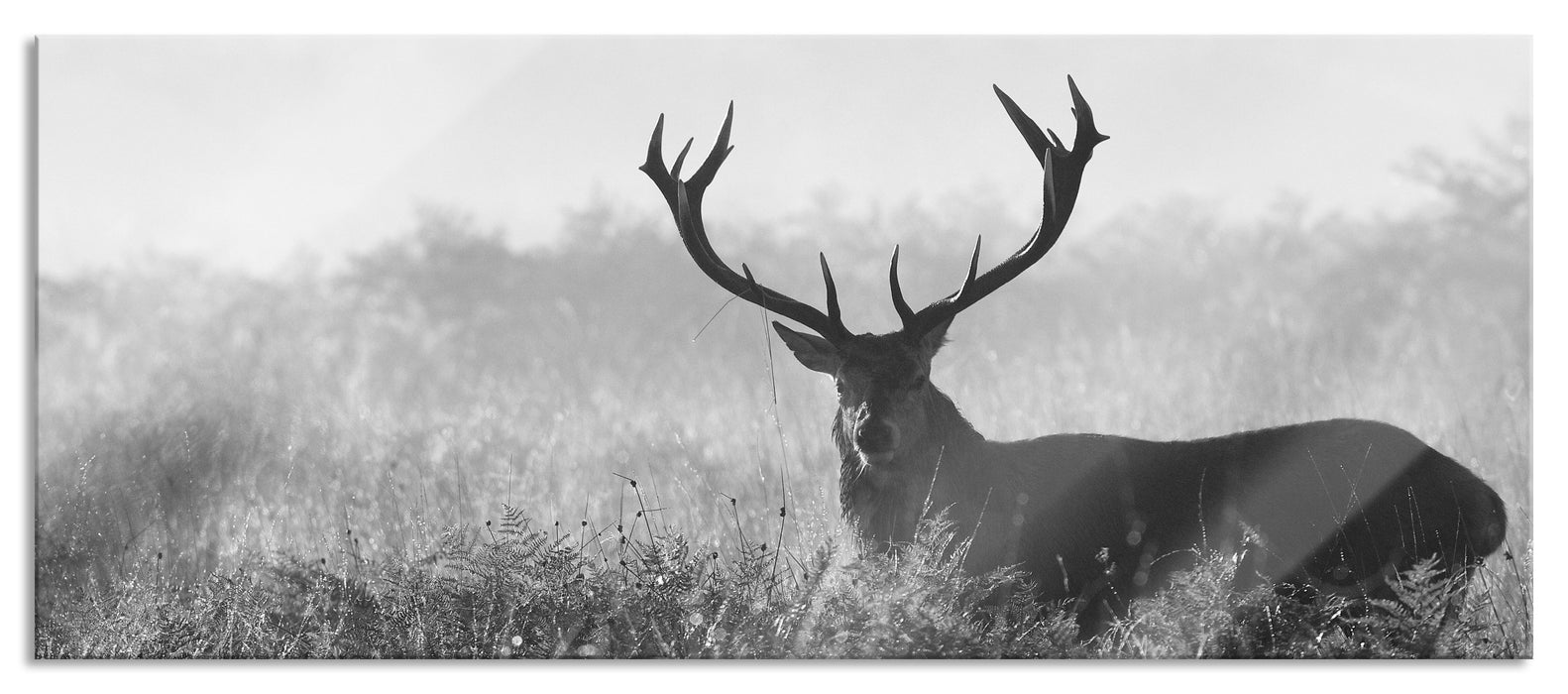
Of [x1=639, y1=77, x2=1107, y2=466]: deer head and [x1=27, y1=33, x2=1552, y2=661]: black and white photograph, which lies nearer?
[x1=27, y1=33, x2=1552, y2=661]: black and white photograph

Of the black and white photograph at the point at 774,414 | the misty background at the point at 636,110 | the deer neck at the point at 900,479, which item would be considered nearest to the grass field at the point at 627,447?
the black and white photograph at the point at 774,414

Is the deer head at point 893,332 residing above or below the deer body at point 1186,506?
above

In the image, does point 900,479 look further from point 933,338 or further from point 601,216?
point 601,216

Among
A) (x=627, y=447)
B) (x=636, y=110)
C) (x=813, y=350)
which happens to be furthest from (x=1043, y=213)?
(x=627, y=447)

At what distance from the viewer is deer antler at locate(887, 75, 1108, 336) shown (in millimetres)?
4312

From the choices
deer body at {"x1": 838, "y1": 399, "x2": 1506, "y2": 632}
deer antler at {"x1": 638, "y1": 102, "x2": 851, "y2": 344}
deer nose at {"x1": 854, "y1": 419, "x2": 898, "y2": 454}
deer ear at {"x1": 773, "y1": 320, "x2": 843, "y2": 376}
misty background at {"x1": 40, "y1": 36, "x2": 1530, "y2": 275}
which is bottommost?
deer body at {"x1": 838, "y1": 399, "x2": 1506, "y2": 632}

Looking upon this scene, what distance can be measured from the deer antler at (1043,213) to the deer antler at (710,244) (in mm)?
229

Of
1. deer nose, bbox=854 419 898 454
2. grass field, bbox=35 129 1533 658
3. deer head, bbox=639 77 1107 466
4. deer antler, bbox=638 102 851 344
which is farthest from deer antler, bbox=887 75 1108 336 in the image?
grass field, bbox=35 129 1533 658

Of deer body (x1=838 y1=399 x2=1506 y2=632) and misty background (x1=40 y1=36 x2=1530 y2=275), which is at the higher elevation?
misty background (x1=40 y1=36 x2=1530 y2=275)

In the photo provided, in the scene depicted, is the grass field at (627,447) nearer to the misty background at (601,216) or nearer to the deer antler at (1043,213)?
the misty background at (601,216)

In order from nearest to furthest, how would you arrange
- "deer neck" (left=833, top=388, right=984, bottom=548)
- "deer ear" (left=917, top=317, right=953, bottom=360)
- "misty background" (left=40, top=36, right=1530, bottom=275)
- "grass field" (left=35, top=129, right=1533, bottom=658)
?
"grass field" (left=35, top=129, right=1533, bottom=658) → "deer neck" (left=833, top=388, right=984, bottom=548) → "deer ear" (left=917, top=317, right=953, bottom=360) → "misty background" (left=40, top=36, right=1530, bottom=275)

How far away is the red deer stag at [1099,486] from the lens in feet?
13.7

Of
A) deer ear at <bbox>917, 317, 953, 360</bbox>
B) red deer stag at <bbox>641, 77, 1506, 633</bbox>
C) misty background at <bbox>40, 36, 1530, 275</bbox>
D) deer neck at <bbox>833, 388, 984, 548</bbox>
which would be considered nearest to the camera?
red deer stag at <bbox>641, 77, 1506, 633</bbox>

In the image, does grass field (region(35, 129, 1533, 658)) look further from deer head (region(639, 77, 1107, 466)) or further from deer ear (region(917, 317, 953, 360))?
deer ear (region(917, 317, 953, 360))
